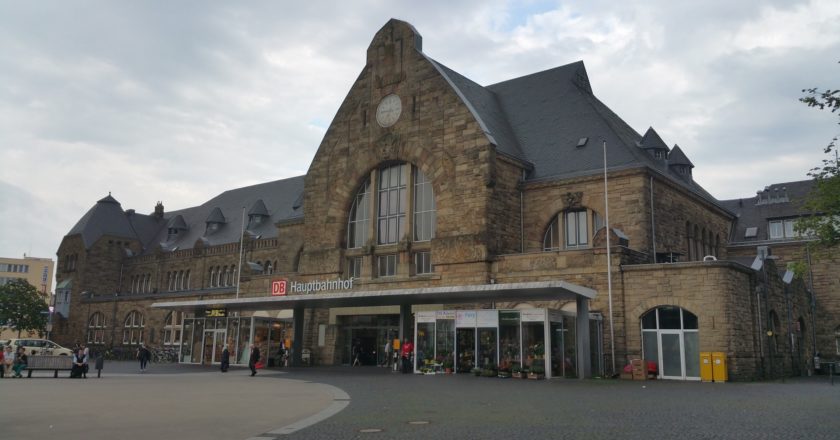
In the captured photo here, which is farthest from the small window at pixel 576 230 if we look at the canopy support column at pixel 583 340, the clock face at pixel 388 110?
the clock face at pixel 388 110

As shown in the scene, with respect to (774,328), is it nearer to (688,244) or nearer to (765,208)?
(688,244)

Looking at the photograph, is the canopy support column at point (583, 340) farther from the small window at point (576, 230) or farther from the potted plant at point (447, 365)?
the small window at point (576, 230)

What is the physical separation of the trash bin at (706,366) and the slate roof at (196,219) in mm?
37208

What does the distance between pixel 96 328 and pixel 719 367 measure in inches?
2140

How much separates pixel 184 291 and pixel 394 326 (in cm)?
3035

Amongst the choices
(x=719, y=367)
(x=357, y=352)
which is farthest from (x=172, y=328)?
(x=719, y=367)

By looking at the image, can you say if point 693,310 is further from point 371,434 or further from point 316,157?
point 316,157

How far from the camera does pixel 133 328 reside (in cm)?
5847

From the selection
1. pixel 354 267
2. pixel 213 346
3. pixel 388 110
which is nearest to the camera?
pixel 388 110

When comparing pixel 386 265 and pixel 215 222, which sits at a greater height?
pixel 215 222

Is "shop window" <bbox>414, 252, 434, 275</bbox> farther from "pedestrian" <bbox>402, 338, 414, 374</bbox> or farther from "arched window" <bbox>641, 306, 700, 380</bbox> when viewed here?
"arched window" <bbox>641, 306, 700, 380</bbox>

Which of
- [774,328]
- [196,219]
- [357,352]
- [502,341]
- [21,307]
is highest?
[196,219]

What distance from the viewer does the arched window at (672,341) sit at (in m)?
27.2

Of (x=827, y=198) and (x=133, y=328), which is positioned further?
(x=133, y=328)
